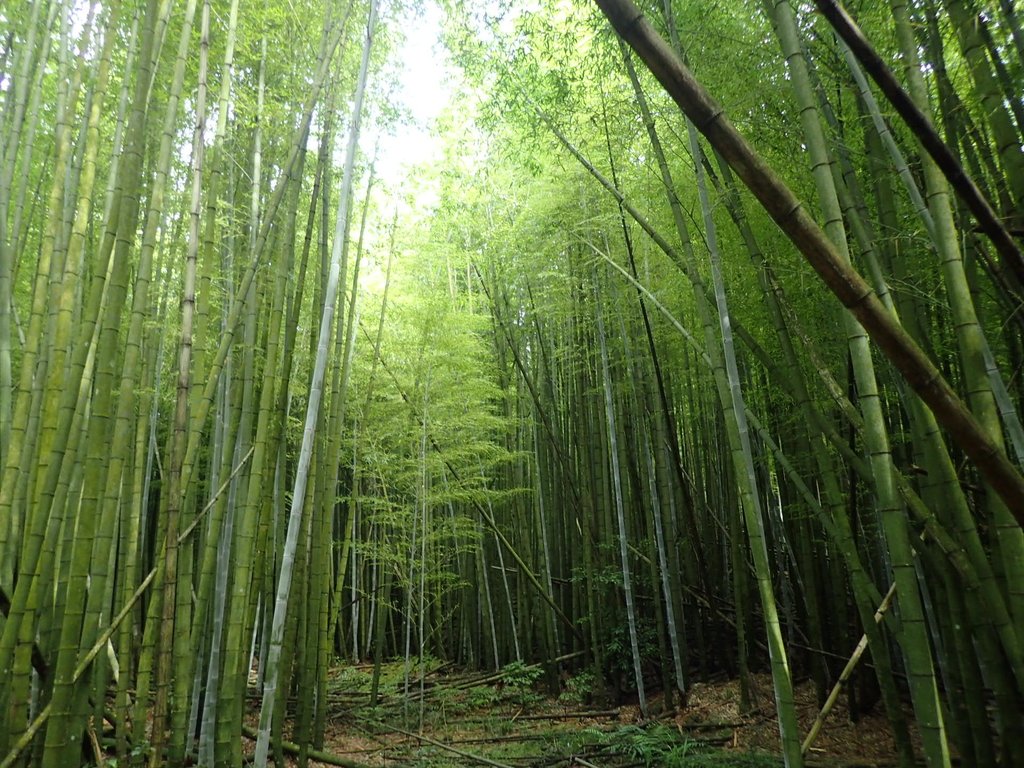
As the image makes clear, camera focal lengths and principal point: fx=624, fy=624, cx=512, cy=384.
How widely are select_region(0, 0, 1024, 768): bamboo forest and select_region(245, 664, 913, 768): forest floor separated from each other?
1.6 inches

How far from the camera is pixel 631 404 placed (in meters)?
5.68

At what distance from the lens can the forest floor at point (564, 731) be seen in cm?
356

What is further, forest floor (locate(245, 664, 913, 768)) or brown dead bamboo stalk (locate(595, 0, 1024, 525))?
forest floor (locate(245, 664, 913, 768))

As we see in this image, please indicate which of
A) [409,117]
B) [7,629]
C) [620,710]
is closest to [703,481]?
[620,710]

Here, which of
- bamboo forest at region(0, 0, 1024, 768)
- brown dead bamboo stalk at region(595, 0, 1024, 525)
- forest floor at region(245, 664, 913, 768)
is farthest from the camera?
forest floor at region(245, 664, 913, 768)

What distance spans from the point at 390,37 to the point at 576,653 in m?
5.24

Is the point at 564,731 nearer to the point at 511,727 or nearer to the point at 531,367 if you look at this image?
the point at 511,727

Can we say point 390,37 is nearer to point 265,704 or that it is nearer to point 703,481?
point 265,704

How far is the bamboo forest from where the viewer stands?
1679mm

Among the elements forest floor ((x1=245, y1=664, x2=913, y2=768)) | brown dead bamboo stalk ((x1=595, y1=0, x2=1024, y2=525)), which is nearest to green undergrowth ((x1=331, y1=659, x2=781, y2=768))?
forest floor ((x1=245, y1=664, x2=913, y2=768))

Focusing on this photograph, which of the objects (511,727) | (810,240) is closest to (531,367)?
(511,727)

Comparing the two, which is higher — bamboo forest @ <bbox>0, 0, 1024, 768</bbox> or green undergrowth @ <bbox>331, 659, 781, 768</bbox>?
bamboo forest @ <bbox>0, 0, 1024, 768</bbox>

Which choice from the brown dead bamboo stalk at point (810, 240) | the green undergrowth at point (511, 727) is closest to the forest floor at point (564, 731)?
the green undergrowth at point (511, 727)

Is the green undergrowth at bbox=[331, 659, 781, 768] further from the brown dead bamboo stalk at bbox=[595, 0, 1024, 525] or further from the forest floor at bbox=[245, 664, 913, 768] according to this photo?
the brown dead bamboo stalk at bbox=[595, 0, 1024, 525]
